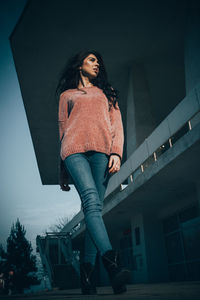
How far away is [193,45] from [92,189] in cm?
850

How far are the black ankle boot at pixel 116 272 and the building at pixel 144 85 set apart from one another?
534 cm

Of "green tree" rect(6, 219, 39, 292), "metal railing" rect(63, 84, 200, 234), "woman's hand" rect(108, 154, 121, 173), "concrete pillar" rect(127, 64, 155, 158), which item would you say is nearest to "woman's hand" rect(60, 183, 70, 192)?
"woman's hand" rect(108, 154, 121, 173)

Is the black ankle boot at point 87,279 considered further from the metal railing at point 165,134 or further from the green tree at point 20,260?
the green tree at point 20,260

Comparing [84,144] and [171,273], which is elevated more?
[84,144]

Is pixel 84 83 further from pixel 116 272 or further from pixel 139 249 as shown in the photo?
pixel 139 249

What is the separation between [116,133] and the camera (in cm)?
267

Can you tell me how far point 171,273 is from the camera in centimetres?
1245

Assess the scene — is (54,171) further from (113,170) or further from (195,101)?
(113,170)

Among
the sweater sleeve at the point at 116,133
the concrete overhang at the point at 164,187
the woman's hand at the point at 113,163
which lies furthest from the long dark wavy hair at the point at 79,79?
the concrete overhang at the point at 164,187

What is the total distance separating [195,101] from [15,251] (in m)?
37.0

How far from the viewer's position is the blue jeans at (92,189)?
203 centimetres

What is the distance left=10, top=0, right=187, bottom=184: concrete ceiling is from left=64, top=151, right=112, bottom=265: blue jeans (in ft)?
31.1

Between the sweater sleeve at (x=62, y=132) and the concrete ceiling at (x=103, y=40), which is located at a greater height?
the concrete ceiling at (x=103, y=40)

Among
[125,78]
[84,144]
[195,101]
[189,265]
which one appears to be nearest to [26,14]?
[125,78]
